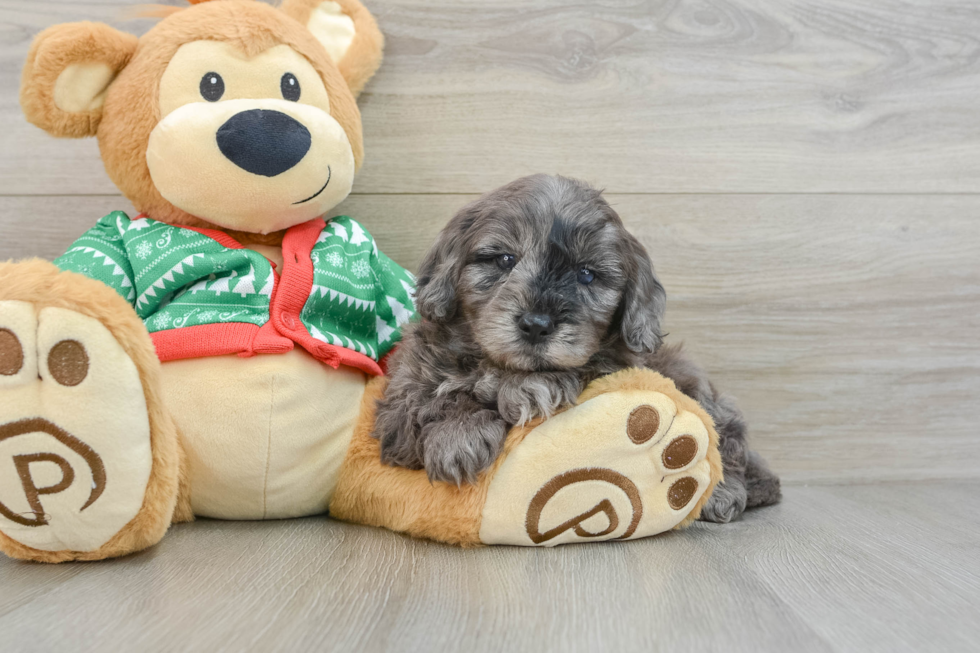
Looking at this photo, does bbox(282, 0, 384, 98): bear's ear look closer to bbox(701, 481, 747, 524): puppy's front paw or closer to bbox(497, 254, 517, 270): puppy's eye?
bbox(497, 254, 517, 270): puppy's eye

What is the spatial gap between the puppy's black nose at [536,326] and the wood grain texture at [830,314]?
33.0 inches

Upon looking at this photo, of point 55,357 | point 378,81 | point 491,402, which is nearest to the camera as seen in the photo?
point 55,357

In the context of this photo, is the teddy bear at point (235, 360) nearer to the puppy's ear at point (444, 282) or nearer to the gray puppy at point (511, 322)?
the gray puppy at point (511, 322)

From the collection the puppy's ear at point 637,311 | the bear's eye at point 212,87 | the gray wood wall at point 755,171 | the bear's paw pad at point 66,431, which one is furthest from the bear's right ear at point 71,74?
the puppy's ear at point 637,311

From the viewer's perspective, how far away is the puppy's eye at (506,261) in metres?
1.48

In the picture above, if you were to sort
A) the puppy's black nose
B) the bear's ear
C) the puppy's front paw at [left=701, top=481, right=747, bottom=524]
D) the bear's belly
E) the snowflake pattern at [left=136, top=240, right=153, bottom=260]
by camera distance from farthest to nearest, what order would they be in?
the bear's ear < the puppy's front paw at [left=701, top=481, right=747, bottom=524] < the snowflake pattern at [left=136, top=240, right=153, bottom=260] < the bear's belly < the puppy's black nose

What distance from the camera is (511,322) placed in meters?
1.38

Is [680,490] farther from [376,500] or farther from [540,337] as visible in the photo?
[376,500]

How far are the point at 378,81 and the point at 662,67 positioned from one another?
87 cm

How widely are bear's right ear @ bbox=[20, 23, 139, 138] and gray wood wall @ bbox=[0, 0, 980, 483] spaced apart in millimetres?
Answer: 458

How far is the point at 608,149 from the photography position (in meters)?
2.13

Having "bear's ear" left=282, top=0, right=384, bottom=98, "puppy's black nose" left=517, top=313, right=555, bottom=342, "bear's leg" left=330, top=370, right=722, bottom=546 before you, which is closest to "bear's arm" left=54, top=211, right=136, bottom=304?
A: "bear's ear" left=282, top=0, right=384, bottom=98

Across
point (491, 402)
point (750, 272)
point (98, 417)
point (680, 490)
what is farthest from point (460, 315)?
point (750, 272)

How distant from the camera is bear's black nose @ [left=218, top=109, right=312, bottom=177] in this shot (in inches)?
59.4
